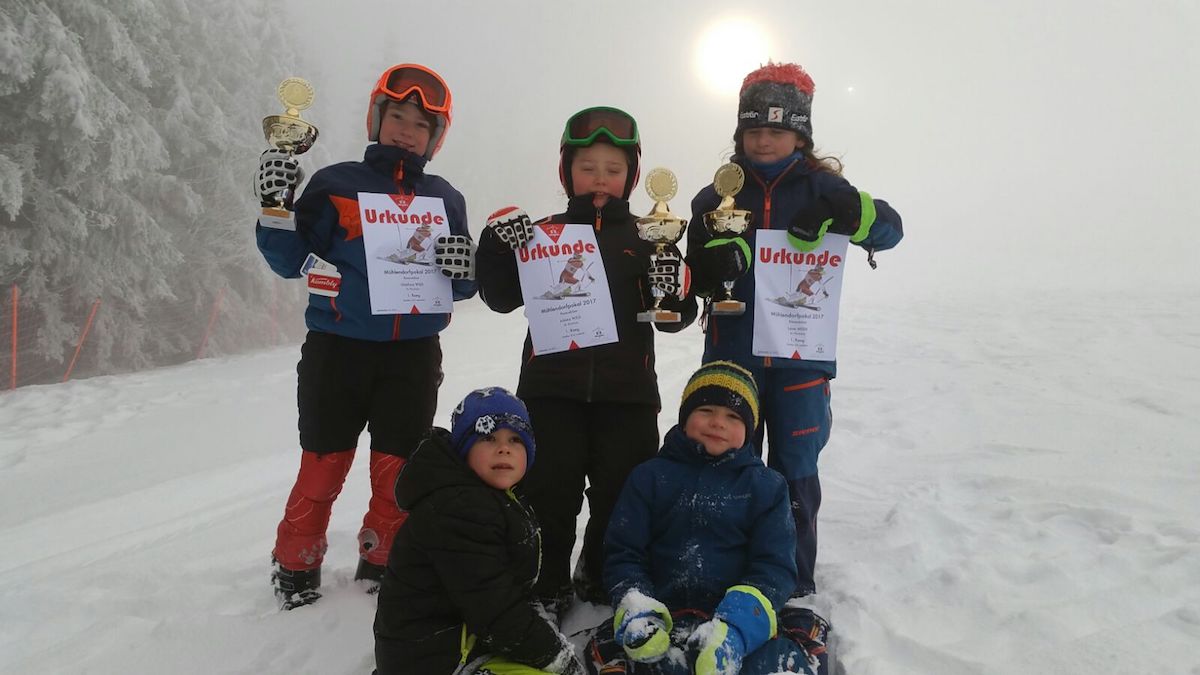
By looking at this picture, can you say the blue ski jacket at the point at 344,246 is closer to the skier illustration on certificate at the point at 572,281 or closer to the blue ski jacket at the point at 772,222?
the skier illustration on certificate at the point at 572,281

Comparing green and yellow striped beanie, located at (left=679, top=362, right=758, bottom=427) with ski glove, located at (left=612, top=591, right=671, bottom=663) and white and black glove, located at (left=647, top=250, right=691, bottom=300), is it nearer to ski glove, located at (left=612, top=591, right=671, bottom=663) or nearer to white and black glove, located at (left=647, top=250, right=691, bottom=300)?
white and black glove, located at (left=647, top=250, right=691, bottom=300)

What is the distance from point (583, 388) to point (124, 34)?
14217mm

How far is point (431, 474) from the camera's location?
7.55ft

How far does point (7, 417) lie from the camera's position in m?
7.91

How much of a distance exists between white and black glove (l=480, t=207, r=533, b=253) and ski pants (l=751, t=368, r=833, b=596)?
134cm

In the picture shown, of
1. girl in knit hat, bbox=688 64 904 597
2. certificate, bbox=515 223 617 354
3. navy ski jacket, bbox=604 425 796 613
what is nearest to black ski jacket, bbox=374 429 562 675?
navy ski jacket, bbox=604 425 796 613

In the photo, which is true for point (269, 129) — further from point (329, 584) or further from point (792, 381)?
point (792, 381)

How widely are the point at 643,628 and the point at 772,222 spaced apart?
6.54 ft

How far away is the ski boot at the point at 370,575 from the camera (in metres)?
3.35

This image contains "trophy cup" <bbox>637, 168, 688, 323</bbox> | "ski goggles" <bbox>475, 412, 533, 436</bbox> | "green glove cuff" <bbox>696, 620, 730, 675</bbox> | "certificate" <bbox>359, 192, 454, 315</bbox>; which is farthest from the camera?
"certificate" <bbox>359, 192, 454, 315</bbox>

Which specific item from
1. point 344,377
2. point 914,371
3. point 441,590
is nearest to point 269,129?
point 344,377

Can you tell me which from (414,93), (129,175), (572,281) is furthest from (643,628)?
(129,175)

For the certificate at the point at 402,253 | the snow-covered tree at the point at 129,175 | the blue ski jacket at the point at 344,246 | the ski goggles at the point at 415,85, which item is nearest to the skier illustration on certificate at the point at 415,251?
the certificate at the point at 402,253

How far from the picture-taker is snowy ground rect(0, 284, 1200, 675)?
269 cm
